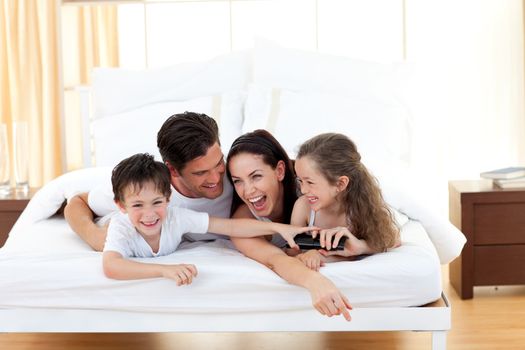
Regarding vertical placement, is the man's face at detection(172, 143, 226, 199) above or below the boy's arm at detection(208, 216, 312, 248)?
above

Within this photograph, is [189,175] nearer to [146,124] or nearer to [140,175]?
[140,175]

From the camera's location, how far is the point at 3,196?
397 cm

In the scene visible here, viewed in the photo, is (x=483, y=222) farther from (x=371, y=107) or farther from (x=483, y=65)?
(x=483, y=65)

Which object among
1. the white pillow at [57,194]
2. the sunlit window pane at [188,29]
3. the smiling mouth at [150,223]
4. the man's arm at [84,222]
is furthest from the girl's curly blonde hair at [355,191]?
the sunlit window pane at [188,29]

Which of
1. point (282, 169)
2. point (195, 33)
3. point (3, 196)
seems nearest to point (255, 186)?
point (282, 169)

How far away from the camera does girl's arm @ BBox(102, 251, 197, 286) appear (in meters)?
2.55

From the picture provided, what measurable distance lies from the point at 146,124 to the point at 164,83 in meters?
0.33

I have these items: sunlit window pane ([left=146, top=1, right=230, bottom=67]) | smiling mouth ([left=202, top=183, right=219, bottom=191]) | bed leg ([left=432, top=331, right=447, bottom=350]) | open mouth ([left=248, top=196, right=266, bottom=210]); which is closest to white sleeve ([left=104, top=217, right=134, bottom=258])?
smiling mouth ([left=202, top=183, right=219, bottom=191])

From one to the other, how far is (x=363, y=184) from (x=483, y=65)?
216cm

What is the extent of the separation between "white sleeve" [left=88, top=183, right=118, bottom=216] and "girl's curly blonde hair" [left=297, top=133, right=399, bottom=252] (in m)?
0.75

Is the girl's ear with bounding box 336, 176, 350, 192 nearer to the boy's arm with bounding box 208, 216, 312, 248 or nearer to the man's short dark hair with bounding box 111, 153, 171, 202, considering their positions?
the boy's arm with bounding box 208, 216, 312, 248

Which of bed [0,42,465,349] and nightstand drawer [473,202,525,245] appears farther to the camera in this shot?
nightstand drawer [473,202,525,245]

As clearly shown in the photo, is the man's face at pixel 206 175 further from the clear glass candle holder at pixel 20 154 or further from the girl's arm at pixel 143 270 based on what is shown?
the clear glass candle holder at pixel 20 154

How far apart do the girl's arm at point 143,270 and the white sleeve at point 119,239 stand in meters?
0.07
